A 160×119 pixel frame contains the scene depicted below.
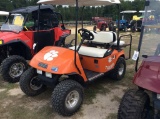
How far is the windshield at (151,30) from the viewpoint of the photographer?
2885 mm

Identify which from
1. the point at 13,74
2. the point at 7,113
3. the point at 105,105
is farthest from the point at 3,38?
the point at 105,105

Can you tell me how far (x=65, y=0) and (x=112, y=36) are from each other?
4.78 ft

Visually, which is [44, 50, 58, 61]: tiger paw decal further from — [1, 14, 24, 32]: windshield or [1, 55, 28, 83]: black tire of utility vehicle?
[1, 14, 24, 32]: windshield

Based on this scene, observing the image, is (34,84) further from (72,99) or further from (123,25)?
(123,25)

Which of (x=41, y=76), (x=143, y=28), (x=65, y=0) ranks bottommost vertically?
(x=41, y=76)

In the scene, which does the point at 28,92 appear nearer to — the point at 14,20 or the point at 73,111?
the point at 73,111

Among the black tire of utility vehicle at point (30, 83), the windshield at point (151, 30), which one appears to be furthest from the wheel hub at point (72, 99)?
the windshield at point (151, 30)

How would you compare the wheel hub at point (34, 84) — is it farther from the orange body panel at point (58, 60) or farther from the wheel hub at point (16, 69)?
the wheel hub at point (16, 69)

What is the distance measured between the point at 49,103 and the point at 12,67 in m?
1.60

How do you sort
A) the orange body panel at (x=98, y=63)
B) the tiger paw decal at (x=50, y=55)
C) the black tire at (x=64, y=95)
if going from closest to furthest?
the black tire at (x=64, y=95) → the tiger paw decal at (x=50, y=55) → the orange body panel at (x=98, y=63)

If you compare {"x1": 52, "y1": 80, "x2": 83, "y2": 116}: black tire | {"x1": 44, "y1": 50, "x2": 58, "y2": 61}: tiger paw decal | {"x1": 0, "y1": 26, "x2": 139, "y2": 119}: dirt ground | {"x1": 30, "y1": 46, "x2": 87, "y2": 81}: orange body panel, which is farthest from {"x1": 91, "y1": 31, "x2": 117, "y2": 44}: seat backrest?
{"x1": 52, "y1": 80, "x2": 83, "y2": 116}: black tire

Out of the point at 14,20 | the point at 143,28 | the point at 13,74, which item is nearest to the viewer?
the point at 143,28

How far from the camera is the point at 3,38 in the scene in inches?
190

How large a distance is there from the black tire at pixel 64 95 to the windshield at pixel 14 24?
2873 mm
